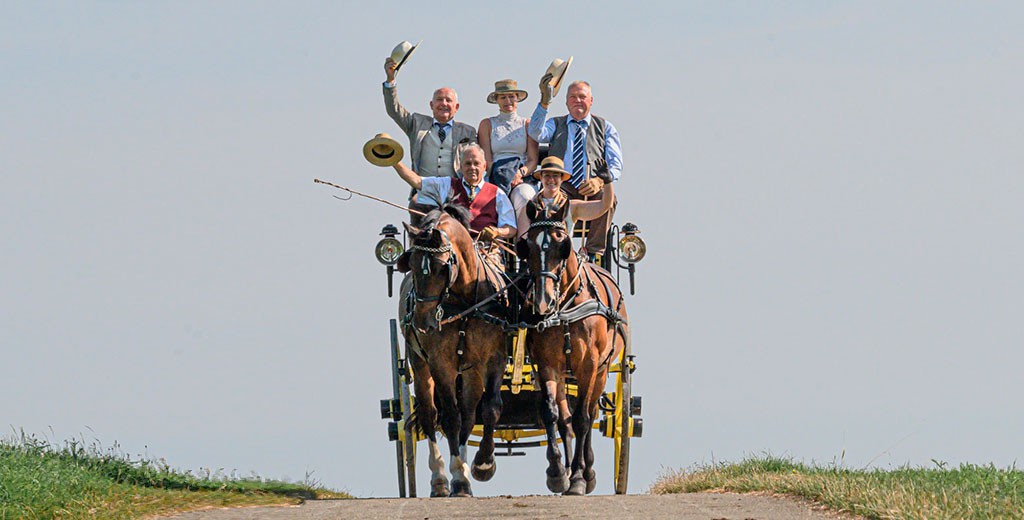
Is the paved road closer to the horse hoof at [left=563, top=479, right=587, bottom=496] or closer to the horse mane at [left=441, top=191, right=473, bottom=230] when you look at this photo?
the horse hoof at [left=563, top=479, right=587, bottom=496]

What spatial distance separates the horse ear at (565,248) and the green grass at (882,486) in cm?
212

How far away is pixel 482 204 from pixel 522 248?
0.81 meters

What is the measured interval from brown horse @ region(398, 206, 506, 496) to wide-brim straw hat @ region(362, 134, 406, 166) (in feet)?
2.15

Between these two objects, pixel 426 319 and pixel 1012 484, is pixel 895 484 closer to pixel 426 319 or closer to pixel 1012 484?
pixel 1012 484

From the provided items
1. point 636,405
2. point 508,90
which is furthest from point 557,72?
point 636,405

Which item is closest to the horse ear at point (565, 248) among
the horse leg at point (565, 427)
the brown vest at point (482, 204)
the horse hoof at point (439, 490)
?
the brown vest at point (482, 204)

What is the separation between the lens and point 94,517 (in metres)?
11.4

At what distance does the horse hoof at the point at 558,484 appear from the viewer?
48.9 ft

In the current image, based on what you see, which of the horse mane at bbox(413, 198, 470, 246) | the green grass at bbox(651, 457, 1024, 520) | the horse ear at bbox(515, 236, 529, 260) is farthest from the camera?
the horse ear at bbox(515, 236, 529, 260)

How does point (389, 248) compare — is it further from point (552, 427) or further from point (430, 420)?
point (552, 427)

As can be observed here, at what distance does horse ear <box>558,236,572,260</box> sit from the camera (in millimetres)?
14586

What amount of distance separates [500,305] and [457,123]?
225cm

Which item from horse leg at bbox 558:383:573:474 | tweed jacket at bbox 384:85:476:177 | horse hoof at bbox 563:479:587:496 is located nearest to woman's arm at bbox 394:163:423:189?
tweed jacket at bbox 384:85:476:177

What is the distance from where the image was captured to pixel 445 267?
1430 centimetres
